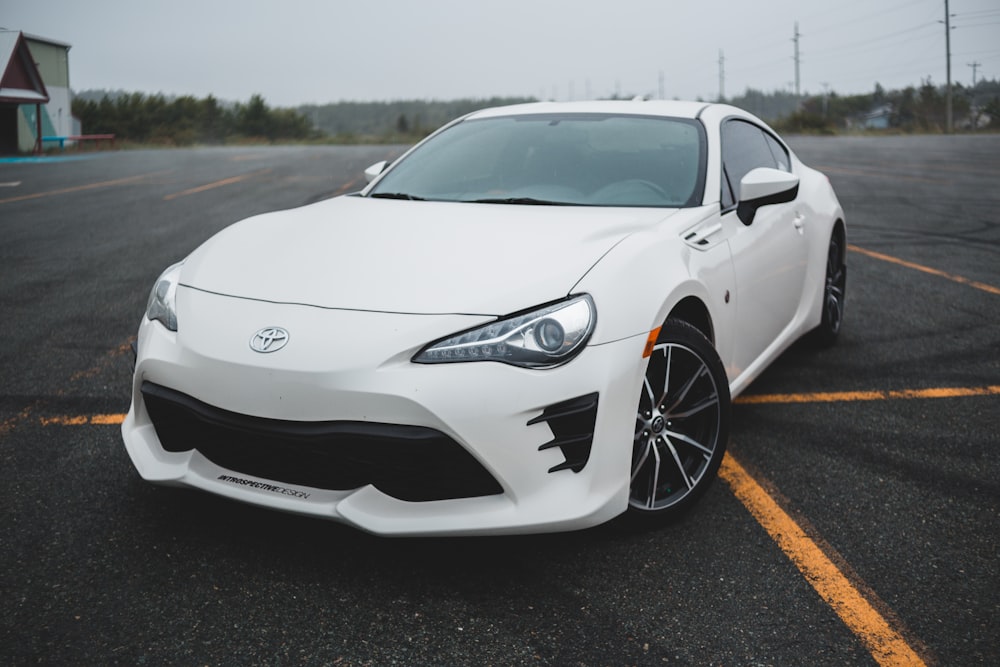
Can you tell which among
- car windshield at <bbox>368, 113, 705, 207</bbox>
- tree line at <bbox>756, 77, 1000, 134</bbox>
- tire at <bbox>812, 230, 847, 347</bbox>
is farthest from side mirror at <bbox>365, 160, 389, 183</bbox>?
tree line at <bbox>756, 77, 1000, 134</bbox>

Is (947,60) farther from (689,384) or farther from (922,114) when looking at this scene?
(689,384)

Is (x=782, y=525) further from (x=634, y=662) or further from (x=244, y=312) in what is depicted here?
(x=244, y=312)

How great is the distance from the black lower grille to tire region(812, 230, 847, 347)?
337cm

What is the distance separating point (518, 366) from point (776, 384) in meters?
2.66

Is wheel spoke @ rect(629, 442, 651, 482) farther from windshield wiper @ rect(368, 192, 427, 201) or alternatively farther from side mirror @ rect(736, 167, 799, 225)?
windshield wiper @ rect(368, 192, 427, 201)

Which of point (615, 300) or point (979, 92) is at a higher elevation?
point (979, 92)

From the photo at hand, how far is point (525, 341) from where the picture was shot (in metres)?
2.52

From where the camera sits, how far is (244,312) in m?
2.73

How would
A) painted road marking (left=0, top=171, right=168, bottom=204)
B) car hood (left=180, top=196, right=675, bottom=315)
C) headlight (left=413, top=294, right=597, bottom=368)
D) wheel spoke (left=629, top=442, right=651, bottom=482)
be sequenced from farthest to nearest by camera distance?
painted road marking (left=0, top=171, right=168, bottom=204), wheel spoke (left=629, top=442, right=651, bottom=482), car hood (left=180, top=196, right=675, bottom=315), headlight (left=413, top=294, right=597, bottom=368)

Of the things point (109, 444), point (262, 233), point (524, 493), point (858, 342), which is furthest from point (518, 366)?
point (858, 342)

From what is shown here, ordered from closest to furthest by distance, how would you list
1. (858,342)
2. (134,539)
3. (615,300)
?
1. (615,300)
2. (134,539)
3. (858,342)

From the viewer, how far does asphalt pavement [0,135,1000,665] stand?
7.80ft

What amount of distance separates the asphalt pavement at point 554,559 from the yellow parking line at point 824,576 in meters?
0.02

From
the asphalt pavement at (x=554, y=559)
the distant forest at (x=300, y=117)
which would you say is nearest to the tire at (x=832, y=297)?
the asphalt pavement at (x=554, y=559)
